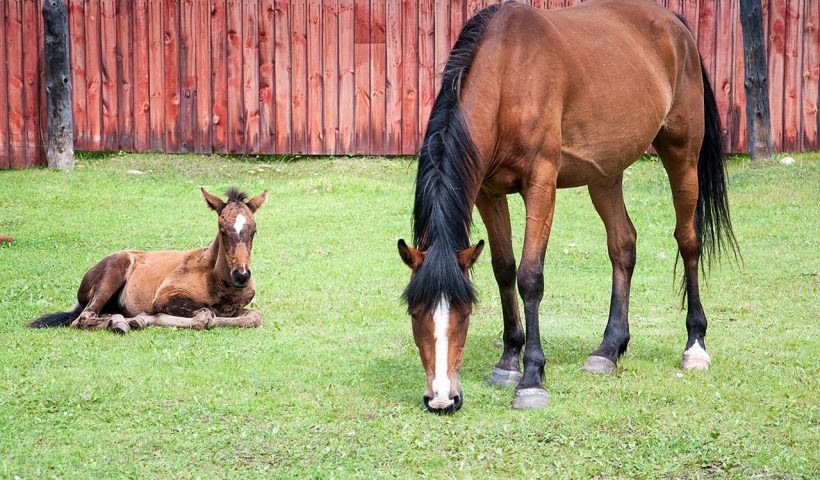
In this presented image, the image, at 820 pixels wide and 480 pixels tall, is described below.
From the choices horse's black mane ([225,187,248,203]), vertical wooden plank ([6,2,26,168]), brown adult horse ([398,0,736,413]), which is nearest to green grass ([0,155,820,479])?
brown adult horse ([398,0,736,413])

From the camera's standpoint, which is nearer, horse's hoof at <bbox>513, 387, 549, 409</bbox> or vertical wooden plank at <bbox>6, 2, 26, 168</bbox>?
horse's hoof at <bbox>513, 387, 549, 409</bbox>

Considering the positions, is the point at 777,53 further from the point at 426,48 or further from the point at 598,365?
the point at 598,365

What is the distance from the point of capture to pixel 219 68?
16.1 m

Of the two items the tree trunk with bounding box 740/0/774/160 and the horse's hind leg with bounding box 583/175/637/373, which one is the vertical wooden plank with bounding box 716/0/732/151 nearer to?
the tree trunk with bounding box 740/0/774/160

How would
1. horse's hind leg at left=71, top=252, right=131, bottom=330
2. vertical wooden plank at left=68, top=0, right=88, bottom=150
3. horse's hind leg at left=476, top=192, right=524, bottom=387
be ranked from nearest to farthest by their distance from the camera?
horse's hind leg at left=476, top=192, right=524, bottom=387, horse's hind leg at left=71, top=252, right=131, bottom=330, vertical wooden plank at left=68, top=0, right=88, bottom=150

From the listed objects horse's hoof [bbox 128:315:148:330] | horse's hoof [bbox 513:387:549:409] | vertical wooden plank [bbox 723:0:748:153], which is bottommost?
horse's hoof [bbox 128:315:148:330]

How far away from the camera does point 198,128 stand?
16.2 m

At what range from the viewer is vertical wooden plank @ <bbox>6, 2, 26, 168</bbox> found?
51.1 ft

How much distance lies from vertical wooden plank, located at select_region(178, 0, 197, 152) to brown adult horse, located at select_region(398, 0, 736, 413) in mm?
9333

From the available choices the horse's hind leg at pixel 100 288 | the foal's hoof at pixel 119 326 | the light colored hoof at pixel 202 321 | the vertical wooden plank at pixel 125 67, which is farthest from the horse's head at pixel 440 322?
the vertical wooden plank at pixel 125 67

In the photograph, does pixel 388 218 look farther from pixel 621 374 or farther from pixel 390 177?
pixel 621 374

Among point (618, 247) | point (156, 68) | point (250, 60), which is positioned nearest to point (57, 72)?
point (156, 68)

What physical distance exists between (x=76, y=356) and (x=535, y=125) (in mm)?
3740

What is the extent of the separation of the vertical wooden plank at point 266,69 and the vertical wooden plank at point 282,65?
0.07 meters
